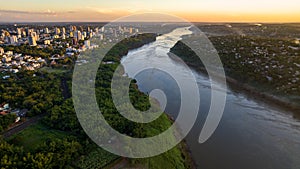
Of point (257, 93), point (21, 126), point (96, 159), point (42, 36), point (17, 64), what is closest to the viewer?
point (96, 159)

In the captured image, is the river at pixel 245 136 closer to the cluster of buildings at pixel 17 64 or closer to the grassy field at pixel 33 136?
the grassy field at pixel 33 136

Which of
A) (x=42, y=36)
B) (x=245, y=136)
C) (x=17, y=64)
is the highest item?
(x=42, y=36)

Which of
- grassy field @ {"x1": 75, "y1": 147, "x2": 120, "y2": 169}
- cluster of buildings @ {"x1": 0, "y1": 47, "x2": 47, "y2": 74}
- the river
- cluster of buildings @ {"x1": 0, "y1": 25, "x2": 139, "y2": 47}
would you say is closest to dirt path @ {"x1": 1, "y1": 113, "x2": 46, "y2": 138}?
grassy field @ {"x1": 75, "y1": 147, "x2": 120, "y2": 169}

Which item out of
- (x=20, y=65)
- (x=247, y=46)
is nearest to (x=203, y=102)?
(x=247, y=46)

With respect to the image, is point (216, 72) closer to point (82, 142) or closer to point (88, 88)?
point (88, 88)

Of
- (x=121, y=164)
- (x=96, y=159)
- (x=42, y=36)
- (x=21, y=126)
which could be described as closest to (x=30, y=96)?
(x=21, y=126)

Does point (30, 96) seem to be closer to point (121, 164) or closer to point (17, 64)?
point (121, 164)

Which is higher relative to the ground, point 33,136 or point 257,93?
point 257,93
